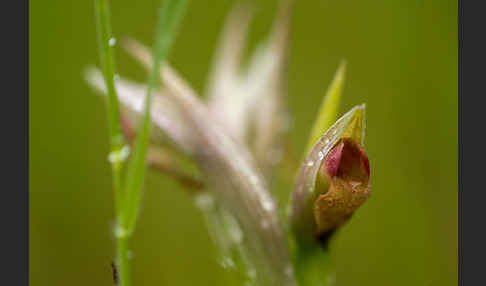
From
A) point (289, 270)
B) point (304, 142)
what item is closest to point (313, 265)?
point (289, 270)

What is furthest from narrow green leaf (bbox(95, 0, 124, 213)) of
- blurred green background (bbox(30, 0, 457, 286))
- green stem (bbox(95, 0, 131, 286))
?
blurred green background (bbox(30, 0, 457, 286))

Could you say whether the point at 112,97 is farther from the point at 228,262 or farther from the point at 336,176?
the point at 228,262

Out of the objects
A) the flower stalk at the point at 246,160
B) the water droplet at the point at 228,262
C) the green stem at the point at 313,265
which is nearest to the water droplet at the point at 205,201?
the flower stalk at the point at 246,160

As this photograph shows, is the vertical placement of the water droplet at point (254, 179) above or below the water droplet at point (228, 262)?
above

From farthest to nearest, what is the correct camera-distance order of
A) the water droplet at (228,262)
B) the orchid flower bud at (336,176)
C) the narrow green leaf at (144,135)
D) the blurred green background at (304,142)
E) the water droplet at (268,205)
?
the blurred green background at (304,142) < the water droplet at (228,262) < the water droplet at (268,205) < the narrow green leaf at (144,135) < the orchid flower bud at (336,176)

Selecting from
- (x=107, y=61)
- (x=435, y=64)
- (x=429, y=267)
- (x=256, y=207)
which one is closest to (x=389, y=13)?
(x=435, y=64)

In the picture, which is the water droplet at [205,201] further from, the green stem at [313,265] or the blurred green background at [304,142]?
the blurred green background at [304,142]

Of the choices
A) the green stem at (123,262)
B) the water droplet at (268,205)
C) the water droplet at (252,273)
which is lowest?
the water droplet at (252,273)
